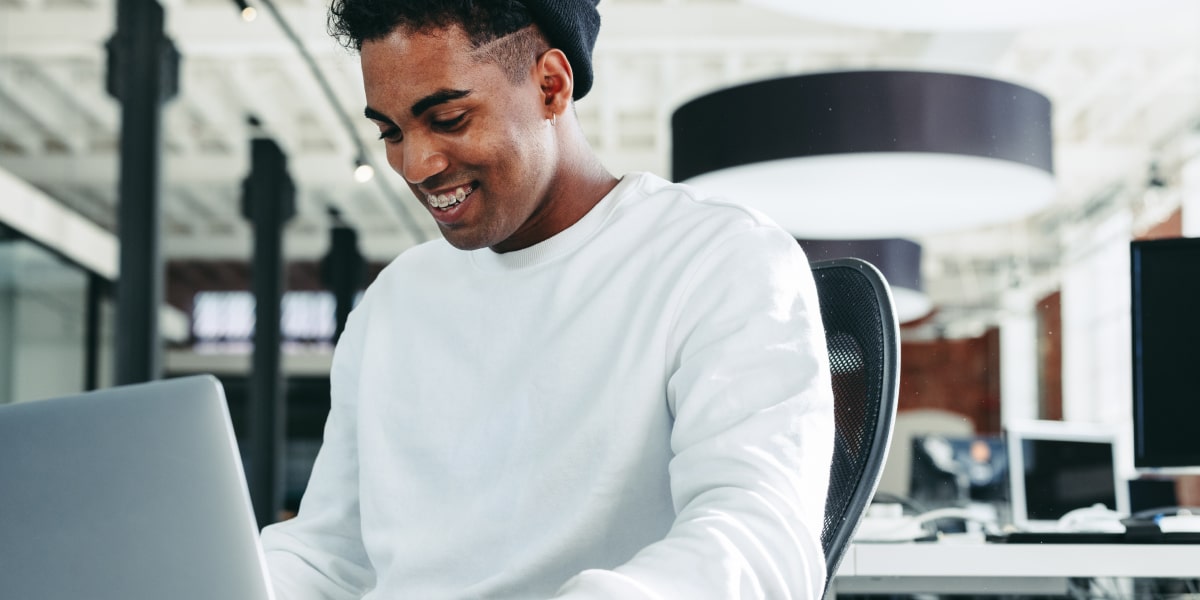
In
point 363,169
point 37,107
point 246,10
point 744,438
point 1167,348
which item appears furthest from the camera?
point 363,169

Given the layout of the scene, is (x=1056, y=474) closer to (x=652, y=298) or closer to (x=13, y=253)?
(x=652, y=298)

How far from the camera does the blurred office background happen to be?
5996 mm

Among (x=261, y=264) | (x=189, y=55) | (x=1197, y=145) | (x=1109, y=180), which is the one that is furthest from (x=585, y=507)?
(x=1109, y=180)

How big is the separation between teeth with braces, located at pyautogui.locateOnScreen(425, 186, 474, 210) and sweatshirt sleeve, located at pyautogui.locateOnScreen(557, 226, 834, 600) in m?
0.26

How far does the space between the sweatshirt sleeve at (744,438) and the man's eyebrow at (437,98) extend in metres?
0.29

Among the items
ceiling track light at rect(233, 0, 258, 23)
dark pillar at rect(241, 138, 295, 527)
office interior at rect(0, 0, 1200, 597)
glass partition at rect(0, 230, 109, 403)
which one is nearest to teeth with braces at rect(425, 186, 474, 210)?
office interior at rect(0, 0, 1200, 597)

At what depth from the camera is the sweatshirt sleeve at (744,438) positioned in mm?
839

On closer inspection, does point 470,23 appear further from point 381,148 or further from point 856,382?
point 381,148

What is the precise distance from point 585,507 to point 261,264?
8.31 m

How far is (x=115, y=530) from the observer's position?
73 cm

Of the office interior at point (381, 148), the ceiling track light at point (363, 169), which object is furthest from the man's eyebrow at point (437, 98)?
the ceiling track light at point (363, 169)

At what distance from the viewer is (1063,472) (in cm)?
370

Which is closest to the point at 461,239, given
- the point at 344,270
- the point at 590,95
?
the point at 590,95

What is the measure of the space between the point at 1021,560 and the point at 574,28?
1.18m
